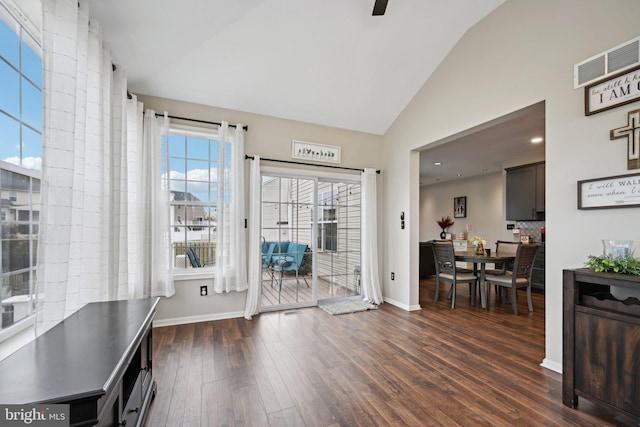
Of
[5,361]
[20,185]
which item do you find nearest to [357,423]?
[5,361]

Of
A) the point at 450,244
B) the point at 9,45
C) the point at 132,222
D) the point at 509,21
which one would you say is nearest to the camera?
the point at 9,45

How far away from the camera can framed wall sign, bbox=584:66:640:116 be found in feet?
6.73

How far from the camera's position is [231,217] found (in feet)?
12.0

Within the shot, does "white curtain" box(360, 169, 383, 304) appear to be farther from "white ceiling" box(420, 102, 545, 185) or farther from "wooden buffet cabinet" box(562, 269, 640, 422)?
"wooden buffet cabinet" box(562, 269, 640, 422)

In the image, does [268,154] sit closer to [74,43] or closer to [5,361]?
[74,43]

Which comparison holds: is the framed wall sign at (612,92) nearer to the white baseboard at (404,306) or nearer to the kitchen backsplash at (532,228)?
the white baseboard at (404,306)

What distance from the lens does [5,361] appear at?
113 centimetres

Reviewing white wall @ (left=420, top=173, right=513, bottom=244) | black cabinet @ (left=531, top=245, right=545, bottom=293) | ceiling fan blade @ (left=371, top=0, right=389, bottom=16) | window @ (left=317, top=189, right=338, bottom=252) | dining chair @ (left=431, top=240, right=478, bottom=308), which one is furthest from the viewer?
white wall @ (left=420, top=173, right=513, bottom=244)

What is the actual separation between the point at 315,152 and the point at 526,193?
4.58m

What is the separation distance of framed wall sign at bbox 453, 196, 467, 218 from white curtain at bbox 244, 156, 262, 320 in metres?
6.79

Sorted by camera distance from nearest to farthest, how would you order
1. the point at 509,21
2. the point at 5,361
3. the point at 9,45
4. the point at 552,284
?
the point at 5,361, the point at 9,45, the point at 552,284, the point at 509,21

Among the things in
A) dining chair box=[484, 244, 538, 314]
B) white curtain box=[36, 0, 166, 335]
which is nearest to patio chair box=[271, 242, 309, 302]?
white curtain box=[36, 0, 166, 335]

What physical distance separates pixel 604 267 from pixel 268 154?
3.60 meters

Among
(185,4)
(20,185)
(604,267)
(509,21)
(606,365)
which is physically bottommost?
(606,365)
